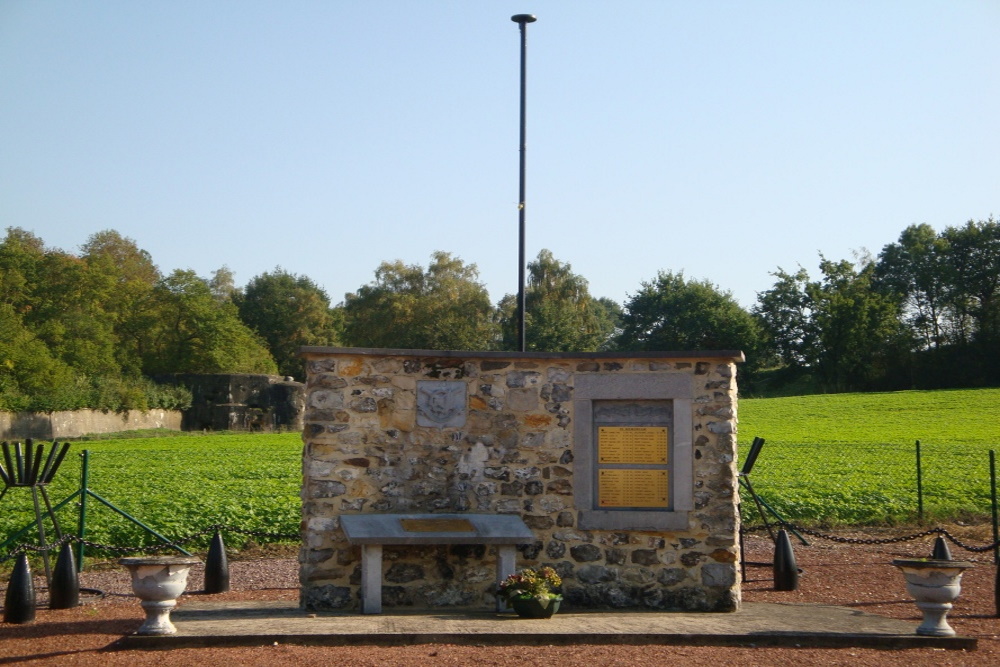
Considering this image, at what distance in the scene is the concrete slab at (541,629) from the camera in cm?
880

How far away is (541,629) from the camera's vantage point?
9.11 metres

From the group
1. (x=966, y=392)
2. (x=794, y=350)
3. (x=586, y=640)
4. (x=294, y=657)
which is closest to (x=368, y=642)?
(x=294, y=657)

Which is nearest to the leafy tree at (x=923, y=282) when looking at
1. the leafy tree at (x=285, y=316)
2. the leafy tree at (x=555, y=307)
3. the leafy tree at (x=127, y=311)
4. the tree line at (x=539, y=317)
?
the tree line at (x=539, y=317)

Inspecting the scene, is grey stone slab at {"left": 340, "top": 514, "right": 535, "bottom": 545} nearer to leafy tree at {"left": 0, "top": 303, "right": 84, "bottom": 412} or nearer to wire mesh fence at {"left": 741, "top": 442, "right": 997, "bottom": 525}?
wire mesh fence at {"left": 741, "top": 442, "right": 997, "bottom": 525}

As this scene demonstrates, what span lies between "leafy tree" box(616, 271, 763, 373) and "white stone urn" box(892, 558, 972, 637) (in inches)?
2386

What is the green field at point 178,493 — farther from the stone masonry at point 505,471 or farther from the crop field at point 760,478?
the stone masonry at point 505,471

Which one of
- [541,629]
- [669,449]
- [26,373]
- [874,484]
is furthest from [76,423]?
[541,629]

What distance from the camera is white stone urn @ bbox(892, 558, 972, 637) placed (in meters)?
9.09

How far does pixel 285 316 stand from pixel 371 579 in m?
70.2

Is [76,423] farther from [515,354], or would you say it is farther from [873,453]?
[515,354]

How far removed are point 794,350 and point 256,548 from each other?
60.2 m

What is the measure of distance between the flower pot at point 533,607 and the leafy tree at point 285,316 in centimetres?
6596

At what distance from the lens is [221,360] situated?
63031mm

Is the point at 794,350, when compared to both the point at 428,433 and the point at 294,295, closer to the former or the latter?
the point at 294,295
